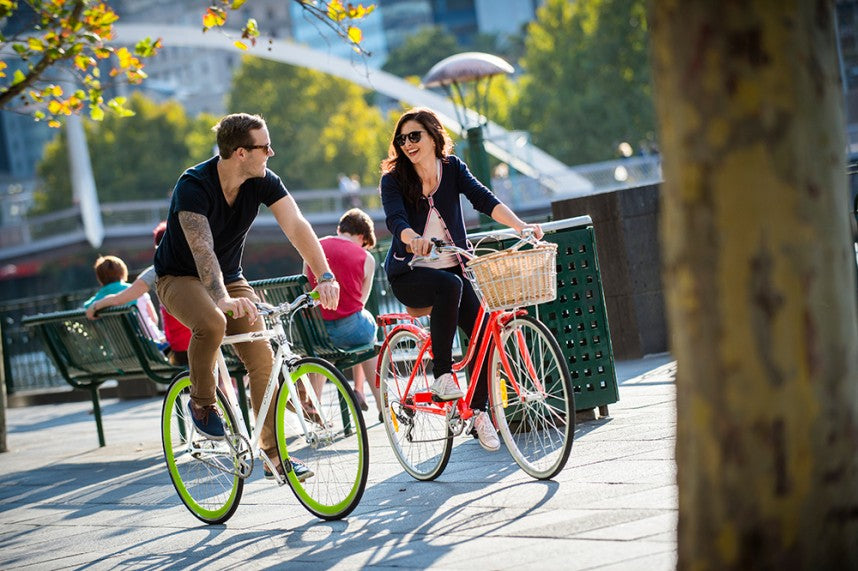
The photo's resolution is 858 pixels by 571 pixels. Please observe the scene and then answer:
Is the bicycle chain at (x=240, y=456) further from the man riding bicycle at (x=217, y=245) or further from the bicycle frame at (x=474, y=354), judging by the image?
the bicycle frame at (x=474, y=354)

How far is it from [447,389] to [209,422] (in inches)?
41.7

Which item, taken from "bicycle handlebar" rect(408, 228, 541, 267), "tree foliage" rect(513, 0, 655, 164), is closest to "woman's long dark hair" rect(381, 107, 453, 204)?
"bicycle handlebar" rect(408, 228, 541, 267)

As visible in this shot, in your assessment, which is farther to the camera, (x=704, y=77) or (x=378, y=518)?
(x=378, y=518)

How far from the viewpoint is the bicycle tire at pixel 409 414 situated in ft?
20.2

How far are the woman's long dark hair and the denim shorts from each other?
2.66 metres

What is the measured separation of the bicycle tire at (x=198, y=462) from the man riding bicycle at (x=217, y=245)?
0.14 metres

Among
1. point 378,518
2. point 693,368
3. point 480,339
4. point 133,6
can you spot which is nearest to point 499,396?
point 480,339

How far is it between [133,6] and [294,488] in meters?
157

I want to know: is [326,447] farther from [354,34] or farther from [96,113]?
[96,113]

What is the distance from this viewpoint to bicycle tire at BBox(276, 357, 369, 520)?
5.38 m

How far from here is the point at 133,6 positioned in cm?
15488

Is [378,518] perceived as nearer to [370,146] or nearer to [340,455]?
[340,455]

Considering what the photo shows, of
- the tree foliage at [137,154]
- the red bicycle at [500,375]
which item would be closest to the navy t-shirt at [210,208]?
the red bicycle at [500,375]

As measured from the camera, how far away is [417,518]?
536cm
